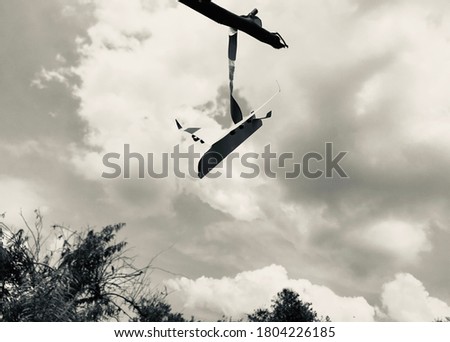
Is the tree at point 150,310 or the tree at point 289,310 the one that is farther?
the tree at point 289,310

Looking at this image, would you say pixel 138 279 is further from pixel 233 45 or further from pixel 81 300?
pixel 233 45

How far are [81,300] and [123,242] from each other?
1.77 metres

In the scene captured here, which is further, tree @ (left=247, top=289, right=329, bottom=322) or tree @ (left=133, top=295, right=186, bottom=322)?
tree @ (left=247, top=289, right=329, bottom=322)

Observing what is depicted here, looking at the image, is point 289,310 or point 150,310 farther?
point 289,310

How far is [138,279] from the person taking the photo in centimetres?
923

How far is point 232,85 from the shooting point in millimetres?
5449

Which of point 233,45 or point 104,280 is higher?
point 233,45

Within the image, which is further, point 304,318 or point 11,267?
point 304,318

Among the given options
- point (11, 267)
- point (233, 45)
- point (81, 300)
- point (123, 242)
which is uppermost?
point (233, 45)
